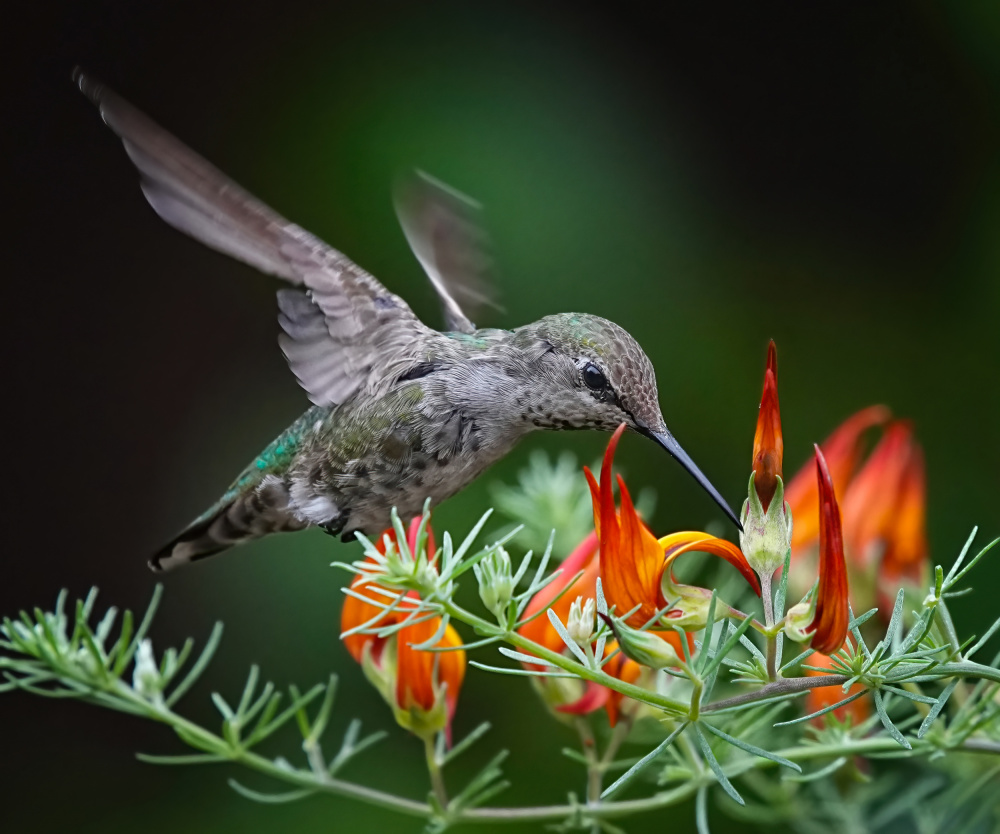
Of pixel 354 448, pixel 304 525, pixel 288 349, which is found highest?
pixel 288 349

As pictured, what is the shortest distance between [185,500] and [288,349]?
115 centimetres

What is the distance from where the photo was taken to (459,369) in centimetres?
161

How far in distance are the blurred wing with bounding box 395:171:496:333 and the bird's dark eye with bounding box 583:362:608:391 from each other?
620 mm

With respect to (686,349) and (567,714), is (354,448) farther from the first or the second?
(686,349)

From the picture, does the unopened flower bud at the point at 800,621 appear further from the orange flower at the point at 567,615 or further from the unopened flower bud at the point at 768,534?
the orange flower at the point at 567,615

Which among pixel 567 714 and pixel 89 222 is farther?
pixel 89 222

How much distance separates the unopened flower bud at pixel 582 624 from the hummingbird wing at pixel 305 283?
0.67 meters

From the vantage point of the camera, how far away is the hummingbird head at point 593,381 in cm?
135

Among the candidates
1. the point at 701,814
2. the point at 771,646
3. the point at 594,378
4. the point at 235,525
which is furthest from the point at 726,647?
the point at 235,525

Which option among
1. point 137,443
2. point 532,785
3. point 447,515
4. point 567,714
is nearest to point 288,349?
point 567,714

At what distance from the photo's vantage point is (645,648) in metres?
0.94

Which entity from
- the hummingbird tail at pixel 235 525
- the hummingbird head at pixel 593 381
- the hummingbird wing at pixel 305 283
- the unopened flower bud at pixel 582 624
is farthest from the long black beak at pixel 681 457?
the hummingbird tail at pixel 235 525

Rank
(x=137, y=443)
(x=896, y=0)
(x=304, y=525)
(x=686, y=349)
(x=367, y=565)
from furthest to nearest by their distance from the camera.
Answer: (x=137, y=443)
(x=896, y=0)
(x=686, y=349)
(x=304, y=525)
(x=367, y=565)

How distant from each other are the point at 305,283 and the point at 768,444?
84cm
